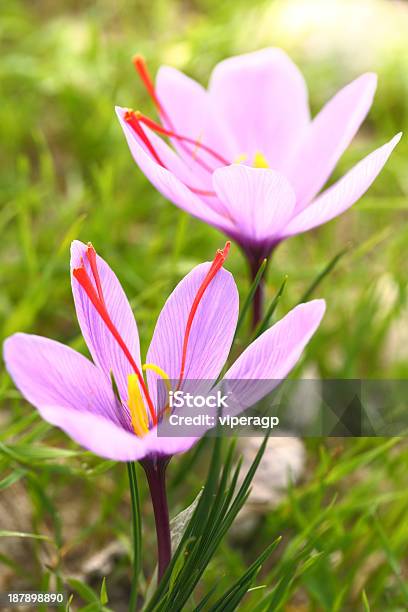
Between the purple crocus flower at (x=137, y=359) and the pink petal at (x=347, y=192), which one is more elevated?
the pink petal at (x=347, y=192)

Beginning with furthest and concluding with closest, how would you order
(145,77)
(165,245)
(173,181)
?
(165,245) → (145,77) → (173,181)

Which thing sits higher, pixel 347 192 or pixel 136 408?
pixel 347 192

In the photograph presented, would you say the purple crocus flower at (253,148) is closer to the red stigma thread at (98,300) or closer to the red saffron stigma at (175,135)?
the red saffron stigma at (175,135)

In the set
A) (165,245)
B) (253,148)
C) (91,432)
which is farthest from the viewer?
(165,245)

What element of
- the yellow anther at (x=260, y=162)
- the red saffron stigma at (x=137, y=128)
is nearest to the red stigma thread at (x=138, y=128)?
the red saffron stigma at (x=137, y=128)

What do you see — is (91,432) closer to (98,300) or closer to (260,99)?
(98,300)

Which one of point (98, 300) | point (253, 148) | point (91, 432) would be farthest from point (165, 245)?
point (91, 432)
